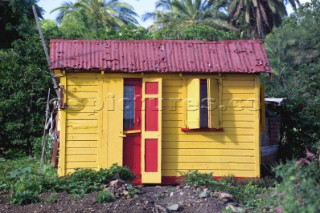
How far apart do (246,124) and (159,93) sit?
1.96 meters

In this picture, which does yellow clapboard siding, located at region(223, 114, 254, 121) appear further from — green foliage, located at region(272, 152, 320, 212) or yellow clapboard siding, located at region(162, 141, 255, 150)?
green foliage, located at region(272, 152, 320, 212)

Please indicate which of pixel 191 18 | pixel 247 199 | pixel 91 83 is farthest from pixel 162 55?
pixel 191 18

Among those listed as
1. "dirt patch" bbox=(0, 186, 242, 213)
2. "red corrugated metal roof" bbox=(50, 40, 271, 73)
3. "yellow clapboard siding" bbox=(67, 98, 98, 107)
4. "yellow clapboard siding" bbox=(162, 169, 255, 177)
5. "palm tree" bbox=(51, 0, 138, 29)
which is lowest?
"dirt patch" bbox=(0, 186, 242, 213)

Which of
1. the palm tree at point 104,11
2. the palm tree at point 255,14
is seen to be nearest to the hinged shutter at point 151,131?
the palm tree at point 104,11

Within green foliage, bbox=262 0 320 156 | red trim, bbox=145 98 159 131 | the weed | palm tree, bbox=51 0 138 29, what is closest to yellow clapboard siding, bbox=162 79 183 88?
red trim, bbox=145 98 159 131

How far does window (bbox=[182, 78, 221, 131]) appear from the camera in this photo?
10.6 m

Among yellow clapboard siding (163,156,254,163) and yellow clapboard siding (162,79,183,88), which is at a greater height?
yellow clapboard siding (162,79,183,88)

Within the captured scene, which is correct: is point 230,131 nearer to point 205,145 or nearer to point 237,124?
point 237,124

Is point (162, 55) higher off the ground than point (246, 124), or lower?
higher

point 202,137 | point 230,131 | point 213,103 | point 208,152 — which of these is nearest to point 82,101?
point 202,137

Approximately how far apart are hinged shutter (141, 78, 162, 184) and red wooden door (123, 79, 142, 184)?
0.12 m

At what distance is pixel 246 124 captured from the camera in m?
11.0

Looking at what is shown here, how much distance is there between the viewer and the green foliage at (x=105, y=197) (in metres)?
8.03

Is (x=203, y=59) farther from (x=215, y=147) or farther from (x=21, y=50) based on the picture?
(x=21, y=50)
